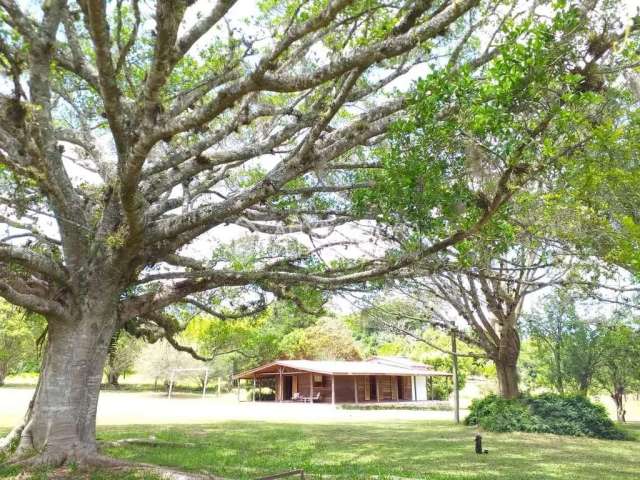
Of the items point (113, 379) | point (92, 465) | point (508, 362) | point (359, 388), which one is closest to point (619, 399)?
point (508, 362)

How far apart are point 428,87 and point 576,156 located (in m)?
2.31

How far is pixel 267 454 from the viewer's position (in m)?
11.2

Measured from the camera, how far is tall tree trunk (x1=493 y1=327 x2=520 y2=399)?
19.4 metres

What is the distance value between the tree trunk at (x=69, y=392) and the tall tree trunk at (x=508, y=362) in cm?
1520

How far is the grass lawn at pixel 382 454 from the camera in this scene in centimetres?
904

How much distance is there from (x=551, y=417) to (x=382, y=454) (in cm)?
936

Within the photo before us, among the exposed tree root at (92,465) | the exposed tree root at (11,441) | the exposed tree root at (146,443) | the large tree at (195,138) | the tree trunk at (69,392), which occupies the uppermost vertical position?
the large tree at (195,138)

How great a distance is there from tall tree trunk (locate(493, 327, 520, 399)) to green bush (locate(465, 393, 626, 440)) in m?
→ 0.51

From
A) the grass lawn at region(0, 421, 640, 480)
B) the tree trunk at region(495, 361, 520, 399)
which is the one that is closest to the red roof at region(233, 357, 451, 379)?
the tree trunk at region(495, 361, 520, 399)

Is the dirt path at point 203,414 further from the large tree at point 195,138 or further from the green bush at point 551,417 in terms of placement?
the large tree at point 195,138

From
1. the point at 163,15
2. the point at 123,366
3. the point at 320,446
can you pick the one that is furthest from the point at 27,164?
the point at 123,366

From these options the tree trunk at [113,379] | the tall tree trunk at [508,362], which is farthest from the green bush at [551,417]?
the tree trunk at [113,379]

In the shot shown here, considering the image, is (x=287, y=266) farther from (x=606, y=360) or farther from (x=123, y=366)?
(x=123, y=366)

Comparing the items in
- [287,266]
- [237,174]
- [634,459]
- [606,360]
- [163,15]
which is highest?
[237,174]
